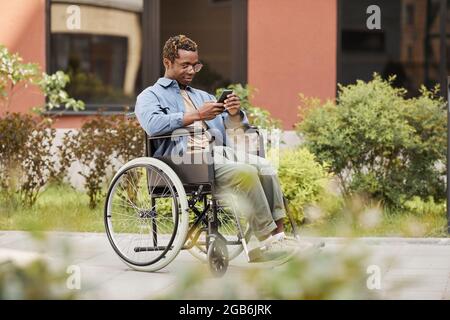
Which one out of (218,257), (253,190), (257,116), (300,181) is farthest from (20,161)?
(253,190)

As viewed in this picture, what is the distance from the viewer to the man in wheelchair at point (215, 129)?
5.58 meters

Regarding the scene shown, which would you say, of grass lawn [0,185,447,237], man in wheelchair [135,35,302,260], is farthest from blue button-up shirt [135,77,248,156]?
grass lawn [0,185,447,237]

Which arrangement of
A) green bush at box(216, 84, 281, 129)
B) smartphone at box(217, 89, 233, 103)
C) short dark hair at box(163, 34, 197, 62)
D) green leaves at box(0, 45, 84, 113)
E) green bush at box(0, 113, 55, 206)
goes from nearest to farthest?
smartphone at box(217, 89, 233, 103), short dark hair at box(163, 34, 197, 62), green bush at box(0, 113, 55, 206), green bush at box(216, 84, 281, 129), green leaves at box(0, 45, 84, 113)

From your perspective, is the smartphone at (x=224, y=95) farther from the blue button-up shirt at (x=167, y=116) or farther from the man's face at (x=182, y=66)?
the man's face at (x=182, y=66)

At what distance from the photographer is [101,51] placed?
11992 mm

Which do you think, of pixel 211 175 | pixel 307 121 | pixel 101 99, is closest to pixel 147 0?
pixel 101 99

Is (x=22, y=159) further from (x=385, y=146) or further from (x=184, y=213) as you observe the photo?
(x=184, y=213)

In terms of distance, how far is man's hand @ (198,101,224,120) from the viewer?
5.60 meters

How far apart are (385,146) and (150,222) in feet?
10.4

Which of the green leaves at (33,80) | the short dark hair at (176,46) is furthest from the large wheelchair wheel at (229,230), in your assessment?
the green leaves at (33,80)

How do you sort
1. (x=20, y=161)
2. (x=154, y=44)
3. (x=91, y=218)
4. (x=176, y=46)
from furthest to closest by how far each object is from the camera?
(x=154, y=44)
(x=20, y=161)
(x=91, y=218)
(x=176, y=46)

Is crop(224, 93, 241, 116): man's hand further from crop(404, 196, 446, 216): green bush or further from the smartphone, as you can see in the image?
crop(404, 196, 446, 216): green bush

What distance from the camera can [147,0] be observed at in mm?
11852
